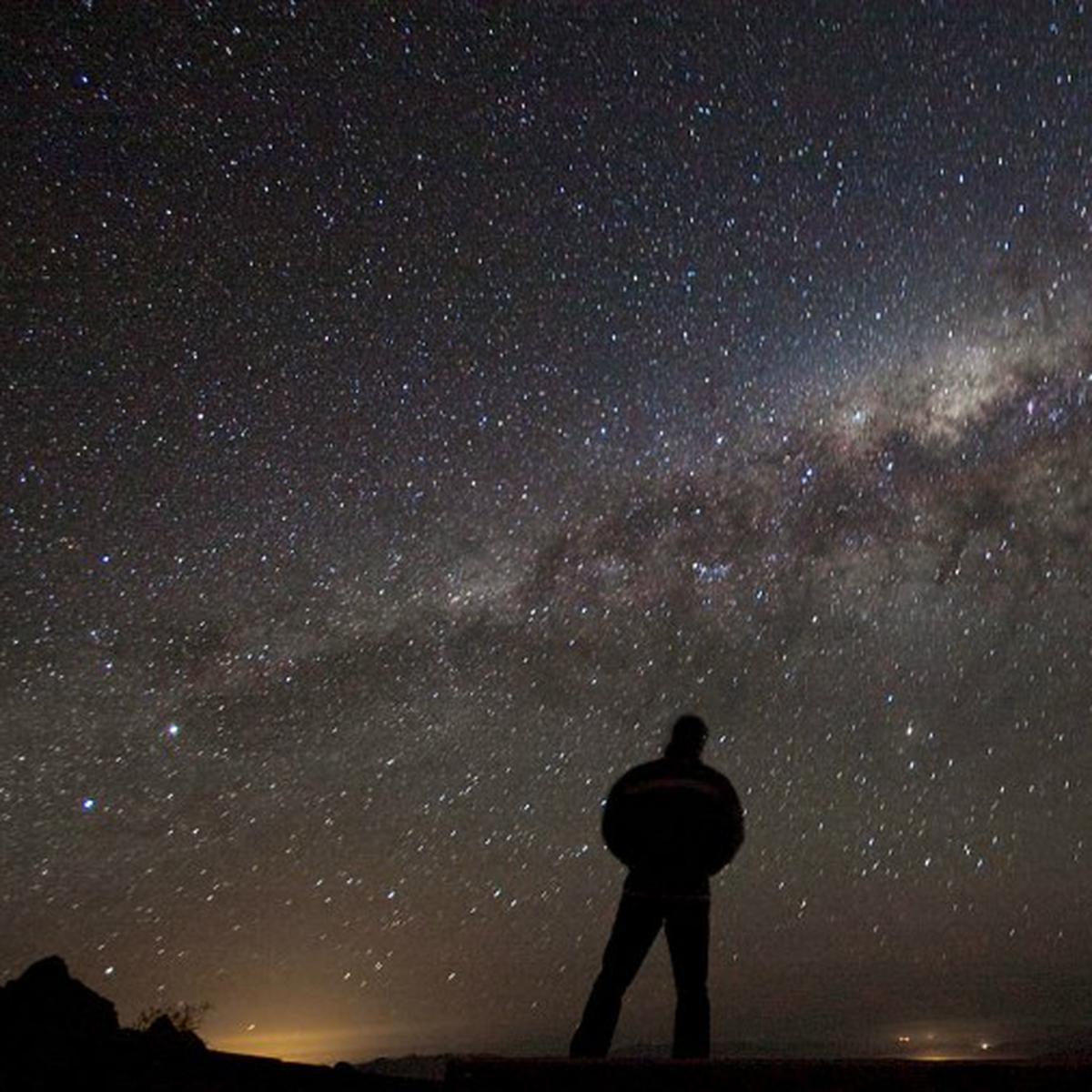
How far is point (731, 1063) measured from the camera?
2.61m

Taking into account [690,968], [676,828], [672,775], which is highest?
[672,775]

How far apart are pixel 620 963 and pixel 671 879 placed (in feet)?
1.58

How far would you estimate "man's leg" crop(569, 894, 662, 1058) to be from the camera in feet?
14.6

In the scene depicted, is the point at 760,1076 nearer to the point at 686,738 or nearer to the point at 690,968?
the point at 690,968

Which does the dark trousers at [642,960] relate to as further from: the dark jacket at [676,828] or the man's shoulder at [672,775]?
the man's shoulder at [672,775]

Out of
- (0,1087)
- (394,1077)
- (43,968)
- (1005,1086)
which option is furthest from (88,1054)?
(43,968)

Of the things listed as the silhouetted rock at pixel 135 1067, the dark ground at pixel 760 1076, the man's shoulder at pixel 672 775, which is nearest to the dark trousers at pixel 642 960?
the man's shoulder at pixel 672 775

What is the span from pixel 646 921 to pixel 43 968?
201 inches

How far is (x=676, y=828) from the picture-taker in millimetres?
4496

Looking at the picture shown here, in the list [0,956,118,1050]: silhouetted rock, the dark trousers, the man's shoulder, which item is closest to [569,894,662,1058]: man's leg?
the dark trousers

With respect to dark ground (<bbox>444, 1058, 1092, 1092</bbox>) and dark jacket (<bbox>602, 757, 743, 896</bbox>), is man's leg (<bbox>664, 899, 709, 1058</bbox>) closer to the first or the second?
dark jacket (<bbox>602, 757, 743, 896</bbox>)

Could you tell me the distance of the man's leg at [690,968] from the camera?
171 inches

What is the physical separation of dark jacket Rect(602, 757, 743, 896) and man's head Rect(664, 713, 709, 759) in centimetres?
4

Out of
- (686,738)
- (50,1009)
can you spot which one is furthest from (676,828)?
(50,1009)
